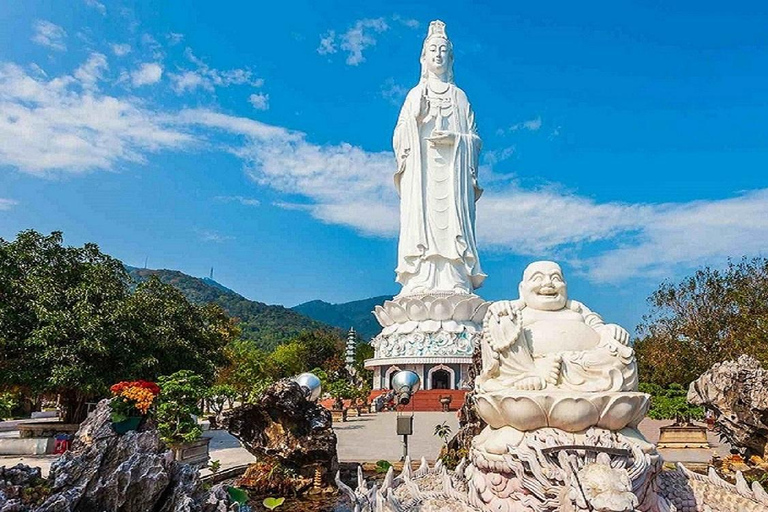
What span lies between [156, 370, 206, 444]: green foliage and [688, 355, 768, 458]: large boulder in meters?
7.81

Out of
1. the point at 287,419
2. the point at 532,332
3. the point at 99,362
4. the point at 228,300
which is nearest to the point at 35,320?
the point at 99,362

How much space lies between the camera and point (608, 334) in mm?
4711

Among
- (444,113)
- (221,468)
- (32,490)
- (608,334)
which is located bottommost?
(221,468)

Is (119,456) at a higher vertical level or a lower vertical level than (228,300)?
lower

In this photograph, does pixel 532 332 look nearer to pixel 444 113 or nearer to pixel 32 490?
pixel 32 490

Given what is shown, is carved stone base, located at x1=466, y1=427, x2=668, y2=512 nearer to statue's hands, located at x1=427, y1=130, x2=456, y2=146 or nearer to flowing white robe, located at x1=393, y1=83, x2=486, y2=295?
flowing white robe, located at x1=393, y1=83, x2=486, y2=295

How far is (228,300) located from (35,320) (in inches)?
4519

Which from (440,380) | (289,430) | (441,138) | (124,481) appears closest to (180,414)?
(289,430)

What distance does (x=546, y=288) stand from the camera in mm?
4953

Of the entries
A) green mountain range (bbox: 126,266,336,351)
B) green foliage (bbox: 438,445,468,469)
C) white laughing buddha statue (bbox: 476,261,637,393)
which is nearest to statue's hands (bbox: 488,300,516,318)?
white laughing buddha statue (bbox: 476,261,637,393)

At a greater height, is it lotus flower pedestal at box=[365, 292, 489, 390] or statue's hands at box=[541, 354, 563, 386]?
lotus flower pedestal at box=[365, 292, 489, 390]

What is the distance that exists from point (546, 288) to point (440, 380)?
22.1m

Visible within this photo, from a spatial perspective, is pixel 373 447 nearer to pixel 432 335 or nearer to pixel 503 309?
pixel 503 309

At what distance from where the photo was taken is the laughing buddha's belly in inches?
184
